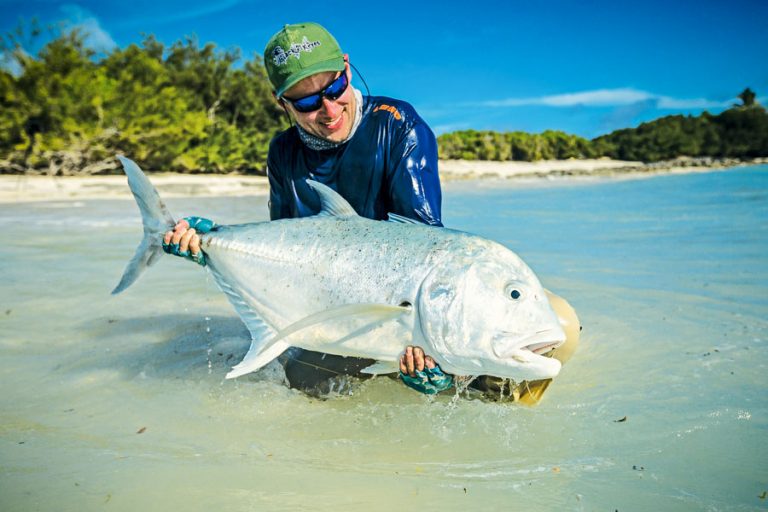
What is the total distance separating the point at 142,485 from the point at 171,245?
3.18 feet

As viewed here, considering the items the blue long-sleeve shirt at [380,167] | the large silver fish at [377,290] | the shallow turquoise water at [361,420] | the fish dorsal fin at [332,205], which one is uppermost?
the blue long-sleeve shirt at [380,167]

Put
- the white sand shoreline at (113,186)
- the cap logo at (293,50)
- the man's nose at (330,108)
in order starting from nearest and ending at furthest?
the cap logo at (293,50), the man's nose at (330,108), the white sand shoreline at (113,186)

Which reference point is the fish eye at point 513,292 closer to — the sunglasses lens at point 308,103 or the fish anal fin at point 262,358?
the fish anal fin at point 262,358

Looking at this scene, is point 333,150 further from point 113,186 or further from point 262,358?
point 113,186

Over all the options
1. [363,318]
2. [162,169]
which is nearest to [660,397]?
[363,318]

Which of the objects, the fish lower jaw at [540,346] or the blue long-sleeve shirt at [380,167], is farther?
the blue long-sleeve shirt at [380,167]

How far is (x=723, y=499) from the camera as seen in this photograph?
202cm

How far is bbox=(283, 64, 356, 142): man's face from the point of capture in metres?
2.59

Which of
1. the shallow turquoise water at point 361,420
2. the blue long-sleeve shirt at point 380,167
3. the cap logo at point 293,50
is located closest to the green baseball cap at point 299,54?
the cap logo at point 293,50

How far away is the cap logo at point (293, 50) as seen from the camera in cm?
251

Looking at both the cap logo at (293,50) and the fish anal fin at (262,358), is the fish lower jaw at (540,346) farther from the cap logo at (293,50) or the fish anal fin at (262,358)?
the cap logo at (293,50)

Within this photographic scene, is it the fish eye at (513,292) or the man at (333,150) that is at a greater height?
the man at (333,150)

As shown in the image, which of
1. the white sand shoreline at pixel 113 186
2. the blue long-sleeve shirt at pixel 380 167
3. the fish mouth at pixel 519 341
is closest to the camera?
the fish mouth at pixel 519 341

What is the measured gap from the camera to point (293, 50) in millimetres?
2508
